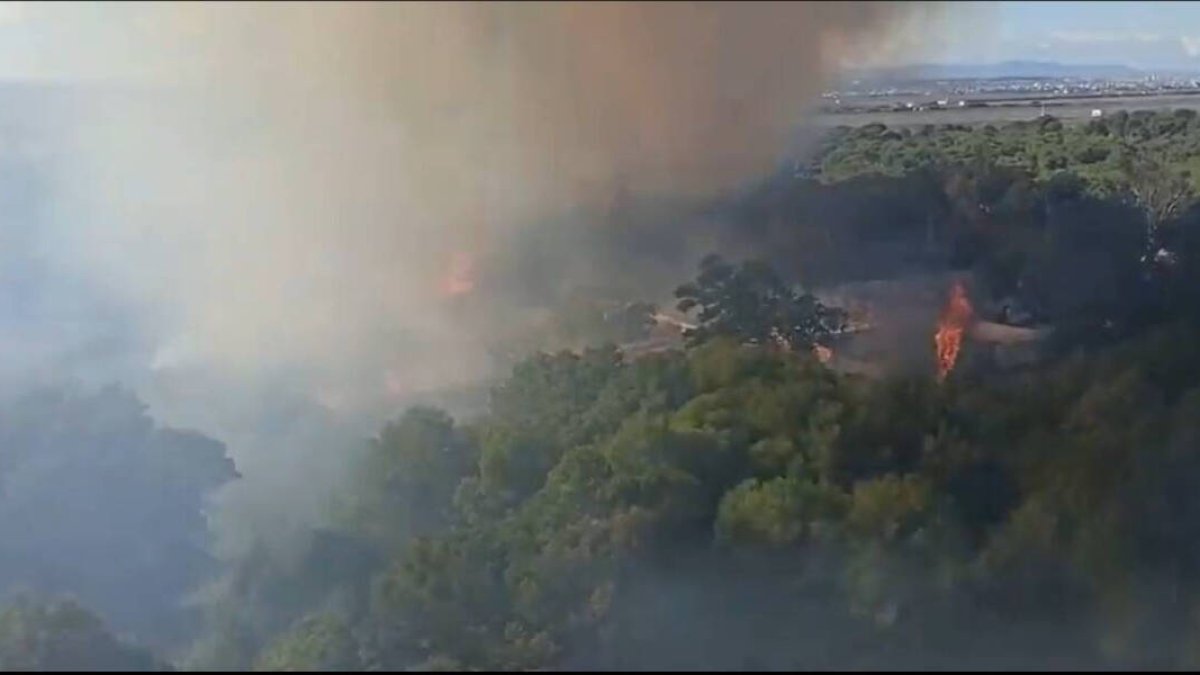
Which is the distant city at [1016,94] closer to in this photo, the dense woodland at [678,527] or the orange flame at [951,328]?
the orange flame at [951,328]

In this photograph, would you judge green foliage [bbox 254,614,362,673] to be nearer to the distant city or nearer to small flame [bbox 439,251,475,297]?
small flame [bbox 439,251,475,297]

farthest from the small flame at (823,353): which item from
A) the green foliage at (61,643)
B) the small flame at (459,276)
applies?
the green foliage at (61,643)

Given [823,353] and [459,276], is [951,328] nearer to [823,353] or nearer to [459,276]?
[823,353]

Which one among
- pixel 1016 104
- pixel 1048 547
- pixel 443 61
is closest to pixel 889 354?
pixel 443 61

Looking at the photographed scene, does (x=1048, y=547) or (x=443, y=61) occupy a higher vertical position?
(x=443, y=61)

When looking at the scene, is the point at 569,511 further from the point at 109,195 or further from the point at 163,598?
the point at 109,195
